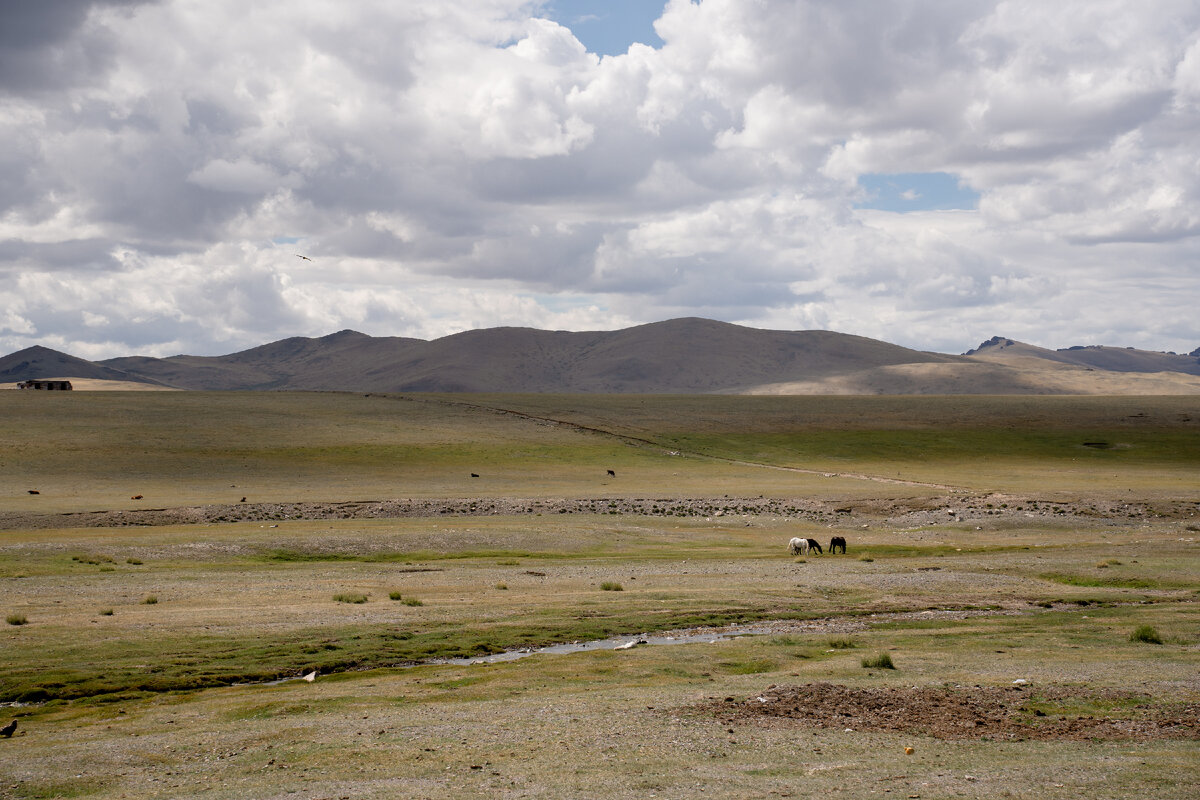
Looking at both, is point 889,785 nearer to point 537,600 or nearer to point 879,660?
point 879,660

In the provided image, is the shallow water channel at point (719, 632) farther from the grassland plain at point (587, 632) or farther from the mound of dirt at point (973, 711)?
the mound of dirt at point (973, 711)

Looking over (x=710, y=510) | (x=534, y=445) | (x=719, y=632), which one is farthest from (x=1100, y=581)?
(x=534, y=445)

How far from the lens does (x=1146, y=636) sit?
2138cm

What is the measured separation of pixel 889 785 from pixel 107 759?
32.9 ft

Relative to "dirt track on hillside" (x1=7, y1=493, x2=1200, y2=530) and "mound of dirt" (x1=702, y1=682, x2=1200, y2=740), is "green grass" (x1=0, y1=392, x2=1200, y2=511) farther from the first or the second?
"mound of dirt" (x1=702, y1=682, x2=1200, y2=740)

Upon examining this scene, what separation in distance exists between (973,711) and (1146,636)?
8400 millimetres

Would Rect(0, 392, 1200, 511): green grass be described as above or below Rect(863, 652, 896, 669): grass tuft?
above

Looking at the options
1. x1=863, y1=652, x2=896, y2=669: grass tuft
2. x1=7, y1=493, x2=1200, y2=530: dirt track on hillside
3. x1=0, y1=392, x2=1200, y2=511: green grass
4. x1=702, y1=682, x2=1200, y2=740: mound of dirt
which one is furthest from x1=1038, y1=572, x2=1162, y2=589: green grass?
x1=0, y1=392, x2=1200, y2=511: green grass

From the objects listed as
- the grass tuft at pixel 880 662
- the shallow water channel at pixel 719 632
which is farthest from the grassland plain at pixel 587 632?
the grass tuft at pixel 880 662

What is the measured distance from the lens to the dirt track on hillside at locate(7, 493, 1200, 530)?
4925 centimetres

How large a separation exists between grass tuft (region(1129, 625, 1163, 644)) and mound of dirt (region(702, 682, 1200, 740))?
5952mm

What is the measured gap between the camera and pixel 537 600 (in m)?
27.8

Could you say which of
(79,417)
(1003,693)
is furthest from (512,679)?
(79,417)

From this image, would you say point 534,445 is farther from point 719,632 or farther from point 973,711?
point 973,711
